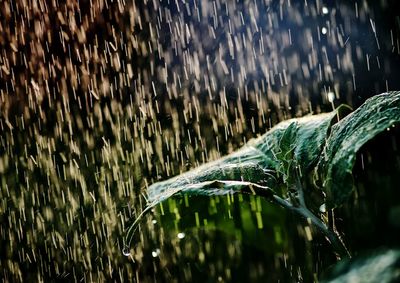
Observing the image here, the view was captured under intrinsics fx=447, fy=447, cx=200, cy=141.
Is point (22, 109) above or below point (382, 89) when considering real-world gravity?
above

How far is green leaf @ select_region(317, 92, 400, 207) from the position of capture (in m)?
0.25

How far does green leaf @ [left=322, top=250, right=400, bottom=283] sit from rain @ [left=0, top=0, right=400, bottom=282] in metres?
0.38

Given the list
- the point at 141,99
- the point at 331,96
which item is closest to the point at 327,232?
the point at 331,96

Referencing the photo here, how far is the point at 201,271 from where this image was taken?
2.20 feet

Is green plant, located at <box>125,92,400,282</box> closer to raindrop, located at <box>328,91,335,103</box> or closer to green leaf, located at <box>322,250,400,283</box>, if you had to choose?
green leaf, located at <box>322,250,400,283</box>

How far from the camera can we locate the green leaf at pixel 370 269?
17 centimetres

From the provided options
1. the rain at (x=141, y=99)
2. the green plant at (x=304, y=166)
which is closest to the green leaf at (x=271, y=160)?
the green plant at (x=304, y=166)

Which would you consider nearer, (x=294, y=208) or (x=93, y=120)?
(x=294, y=208)

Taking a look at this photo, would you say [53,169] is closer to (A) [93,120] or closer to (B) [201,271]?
(A) [93,120]

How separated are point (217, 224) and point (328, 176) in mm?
165

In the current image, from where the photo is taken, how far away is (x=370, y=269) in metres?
0.19

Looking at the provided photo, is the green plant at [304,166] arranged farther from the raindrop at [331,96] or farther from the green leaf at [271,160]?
the raindrop at [331,96]

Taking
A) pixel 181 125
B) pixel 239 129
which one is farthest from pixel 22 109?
pixel 239 129

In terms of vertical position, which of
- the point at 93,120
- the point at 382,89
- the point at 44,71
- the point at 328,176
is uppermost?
the point at 44,71
